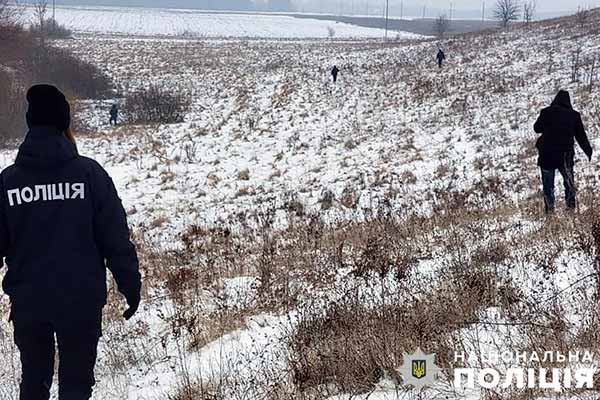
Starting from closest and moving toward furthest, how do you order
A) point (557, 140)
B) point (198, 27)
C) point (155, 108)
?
1. point (557, 140)
2. point (155, 108)
3. point (198, 27)

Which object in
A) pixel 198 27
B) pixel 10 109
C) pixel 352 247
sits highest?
pixel 198 27

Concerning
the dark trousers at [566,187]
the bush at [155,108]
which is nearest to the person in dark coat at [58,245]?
the dark trousers at [566,187]

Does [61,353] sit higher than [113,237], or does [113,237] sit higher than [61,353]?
[113,237]

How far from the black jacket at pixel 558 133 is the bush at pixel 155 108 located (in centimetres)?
2315

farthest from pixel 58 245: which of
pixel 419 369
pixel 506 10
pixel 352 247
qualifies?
pixel 506 10

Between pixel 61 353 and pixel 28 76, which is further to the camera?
pixel 28 76

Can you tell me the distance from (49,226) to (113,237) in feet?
0.97

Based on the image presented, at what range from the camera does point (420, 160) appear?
1511 centimetres

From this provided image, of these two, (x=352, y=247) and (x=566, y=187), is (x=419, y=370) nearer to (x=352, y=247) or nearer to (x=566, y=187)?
(x=352, y=247)

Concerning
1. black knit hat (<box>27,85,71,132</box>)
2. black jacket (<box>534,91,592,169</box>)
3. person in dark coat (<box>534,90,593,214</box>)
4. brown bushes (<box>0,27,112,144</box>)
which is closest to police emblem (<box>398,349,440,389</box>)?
black knit hat (<box>27,85,71,132</box>)

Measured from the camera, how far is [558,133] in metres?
7.84

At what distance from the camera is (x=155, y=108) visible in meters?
30.9

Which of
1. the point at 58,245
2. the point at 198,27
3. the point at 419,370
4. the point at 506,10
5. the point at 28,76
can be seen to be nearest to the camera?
the point at 58,245

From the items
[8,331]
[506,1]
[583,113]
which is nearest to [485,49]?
[583,113]
